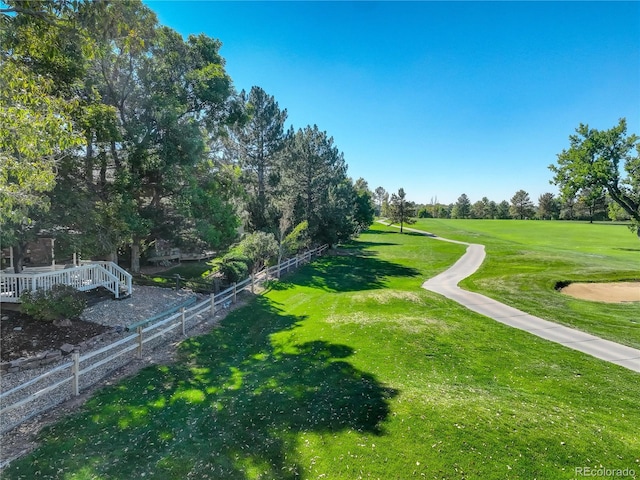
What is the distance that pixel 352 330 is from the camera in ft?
36.1

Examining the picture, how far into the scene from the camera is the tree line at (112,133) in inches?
223

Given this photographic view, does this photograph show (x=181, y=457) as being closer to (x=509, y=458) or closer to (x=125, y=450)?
(x=125, y=450)

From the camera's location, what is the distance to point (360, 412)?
605 cm

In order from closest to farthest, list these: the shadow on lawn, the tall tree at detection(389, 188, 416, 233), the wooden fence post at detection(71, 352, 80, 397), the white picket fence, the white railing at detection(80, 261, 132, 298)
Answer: the shadow on lawn → the white picket fence → the wooden fence post at detection(71, 352, 80, 397) → the white railing at detection(80, 261, 132, 298) → the tall tree at detection(389, 188, 416, 233)

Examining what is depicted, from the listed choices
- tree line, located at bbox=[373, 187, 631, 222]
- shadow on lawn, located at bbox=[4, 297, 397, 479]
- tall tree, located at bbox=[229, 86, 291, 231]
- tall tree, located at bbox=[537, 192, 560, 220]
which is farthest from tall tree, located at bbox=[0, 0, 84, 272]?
tall tree, located at bbox=[537, 192, 560, 220]

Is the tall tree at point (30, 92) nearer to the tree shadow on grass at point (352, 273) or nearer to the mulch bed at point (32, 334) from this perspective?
the mulch bed at point (32, 334)

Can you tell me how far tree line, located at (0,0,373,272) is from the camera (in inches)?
223

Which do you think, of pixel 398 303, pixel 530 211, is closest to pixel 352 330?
pixel 398 303

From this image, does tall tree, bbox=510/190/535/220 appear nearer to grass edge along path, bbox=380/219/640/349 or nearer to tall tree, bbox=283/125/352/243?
grass edge along path, bbox=380/219/640/349

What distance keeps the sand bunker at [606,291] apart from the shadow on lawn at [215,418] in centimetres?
1446

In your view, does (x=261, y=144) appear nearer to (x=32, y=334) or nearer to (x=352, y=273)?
(x=352, y=273)

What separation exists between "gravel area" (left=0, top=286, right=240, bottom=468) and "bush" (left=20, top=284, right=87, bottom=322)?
34.0 inches

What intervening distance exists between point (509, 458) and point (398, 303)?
10027mm

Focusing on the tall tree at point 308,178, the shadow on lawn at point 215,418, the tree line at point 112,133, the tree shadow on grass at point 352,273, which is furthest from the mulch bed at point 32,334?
the tall tree at point 308,178
